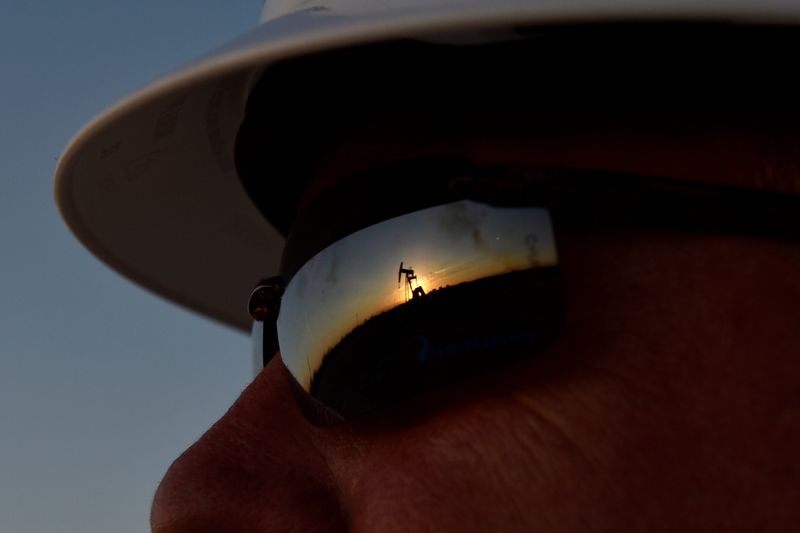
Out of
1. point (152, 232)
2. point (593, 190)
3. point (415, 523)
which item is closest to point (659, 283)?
point (593, 190)

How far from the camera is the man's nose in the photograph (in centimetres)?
150

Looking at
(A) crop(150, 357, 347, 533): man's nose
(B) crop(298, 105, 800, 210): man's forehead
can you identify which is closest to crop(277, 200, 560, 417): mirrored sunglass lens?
(B) crop(298, 105, 800, 210): man's forehead

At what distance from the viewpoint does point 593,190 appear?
1.27 m

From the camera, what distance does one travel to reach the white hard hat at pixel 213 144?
111 cm

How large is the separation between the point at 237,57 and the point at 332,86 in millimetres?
364

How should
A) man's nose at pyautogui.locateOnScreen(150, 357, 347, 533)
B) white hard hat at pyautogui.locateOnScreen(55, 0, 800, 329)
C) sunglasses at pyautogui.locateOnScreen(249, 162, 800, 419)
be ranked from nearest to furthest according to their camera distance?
1. white hard hat at pyautogui.locateOnScreen(55, 0, 800, 329)
2. sunglasses at pyautogui.locateOnScreen(249, 162, 800, 419)
3. man's nose at pyautogui.locateOnScreen(150, 357, 347, 533)

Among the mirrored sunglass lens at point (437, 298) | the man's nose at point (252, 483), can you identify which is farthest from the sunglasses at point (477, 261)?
the man's nose at point (252, 483)

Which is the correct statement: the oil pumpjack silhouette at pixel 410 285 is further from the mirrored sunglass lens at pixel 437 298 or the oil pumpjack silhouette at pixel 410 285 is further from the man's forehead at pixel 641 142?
the man's forehead at pixel 641 142

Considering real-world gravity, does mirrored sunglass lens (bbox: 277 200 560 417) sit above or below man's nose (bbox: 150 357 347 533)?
above

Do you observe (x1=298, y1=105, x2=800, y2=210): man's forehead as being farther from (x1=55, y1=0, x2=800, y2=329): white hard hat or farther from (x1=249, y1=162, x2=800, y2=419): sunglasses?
(x1=55, y1=0, x2=800, y2=329): white hard hat

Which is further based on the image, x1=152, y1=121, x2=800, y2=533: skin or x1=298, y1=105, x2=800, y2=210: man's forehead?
x1=298, y1=105, x2=800, y2=210: man's forehead

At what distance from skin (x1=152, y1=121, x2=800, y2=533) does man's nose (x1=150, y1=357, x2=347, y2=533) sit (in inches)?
8.1

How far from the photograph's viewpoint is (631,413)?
118 cm

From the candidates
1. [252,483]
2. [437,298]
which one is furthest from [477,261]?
[252,483]
